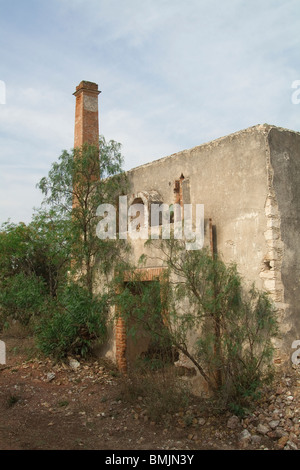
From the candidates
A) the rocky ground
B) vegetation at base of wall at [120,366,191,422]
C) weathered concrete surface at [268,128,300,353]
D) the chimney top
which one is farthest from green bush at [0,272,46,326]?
the chimney top

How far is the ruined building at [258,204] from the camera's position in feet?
22.7

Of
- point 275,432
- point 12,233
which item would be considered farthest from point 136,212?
point 12,233

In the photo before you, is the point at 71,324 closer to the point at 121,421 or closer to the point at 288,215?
the point at 121,421

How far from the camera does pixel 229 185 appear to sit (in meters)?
7.57

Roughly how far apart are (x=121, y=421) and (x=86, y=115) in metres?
9.67

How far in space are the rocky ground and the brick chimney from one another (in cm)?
781

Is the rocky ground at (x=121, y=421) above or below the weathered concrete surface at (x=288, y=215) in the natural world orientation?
→ below

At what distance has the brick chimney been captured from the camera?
1333cm

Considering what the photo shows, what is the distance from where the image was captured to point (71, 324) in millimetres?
8875

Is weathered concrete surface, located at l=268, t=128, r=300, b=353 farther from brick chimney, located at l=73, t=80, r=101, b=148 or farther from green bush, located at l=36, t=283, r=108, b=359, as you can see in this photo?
brick chimney, located at l=73, t=80, r=101, b=148

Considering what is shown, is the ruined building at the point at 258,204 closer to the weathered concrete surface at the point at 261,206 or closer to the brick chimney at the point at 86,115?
the weathered concrete surface at the point at 261,206

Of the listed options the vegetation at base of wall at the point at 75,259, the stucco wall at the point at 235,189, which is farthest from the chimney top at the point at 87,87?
the stucco wall at the point at 235,189

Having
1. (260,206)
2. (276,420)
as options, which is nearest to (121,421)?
(276,420)

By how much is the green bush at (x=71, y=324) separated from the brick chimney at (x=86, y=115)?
19.0 ft
